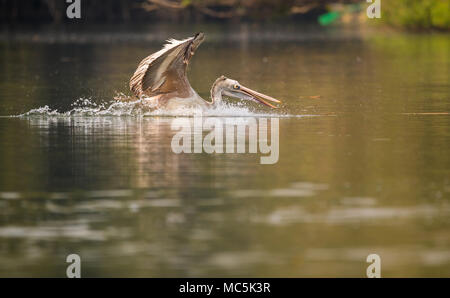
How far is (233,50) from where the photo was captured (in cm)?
4716

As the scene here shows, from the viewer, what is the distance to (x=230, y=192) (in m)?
11.8

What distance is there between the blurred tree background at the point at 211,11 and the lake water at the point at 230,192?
81.3ft

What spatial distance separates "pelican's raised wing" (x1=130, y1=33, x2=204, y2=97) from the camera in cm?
1783

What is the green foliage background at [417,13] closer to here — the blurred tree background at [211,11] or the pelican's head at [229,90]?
the blurred tree background at [211,11]

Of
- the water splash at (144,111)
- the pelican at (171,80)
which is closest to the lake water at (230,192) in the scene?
the water splash at (144,111)

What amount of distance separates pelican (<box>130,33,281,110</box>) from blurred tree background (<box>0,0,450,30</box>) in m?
24.4

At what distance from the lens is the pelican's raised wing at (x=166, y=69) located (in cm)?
1783

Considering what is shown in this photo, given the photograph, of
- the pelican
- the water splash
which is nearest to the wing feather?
the pelican

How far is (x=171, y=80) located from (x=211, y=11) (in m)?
28.0

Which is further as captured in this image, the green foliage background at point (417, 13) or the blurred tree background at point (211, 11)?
the green foliage background at point (417, 13)

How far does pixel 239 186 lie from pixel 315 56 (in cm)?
2987
